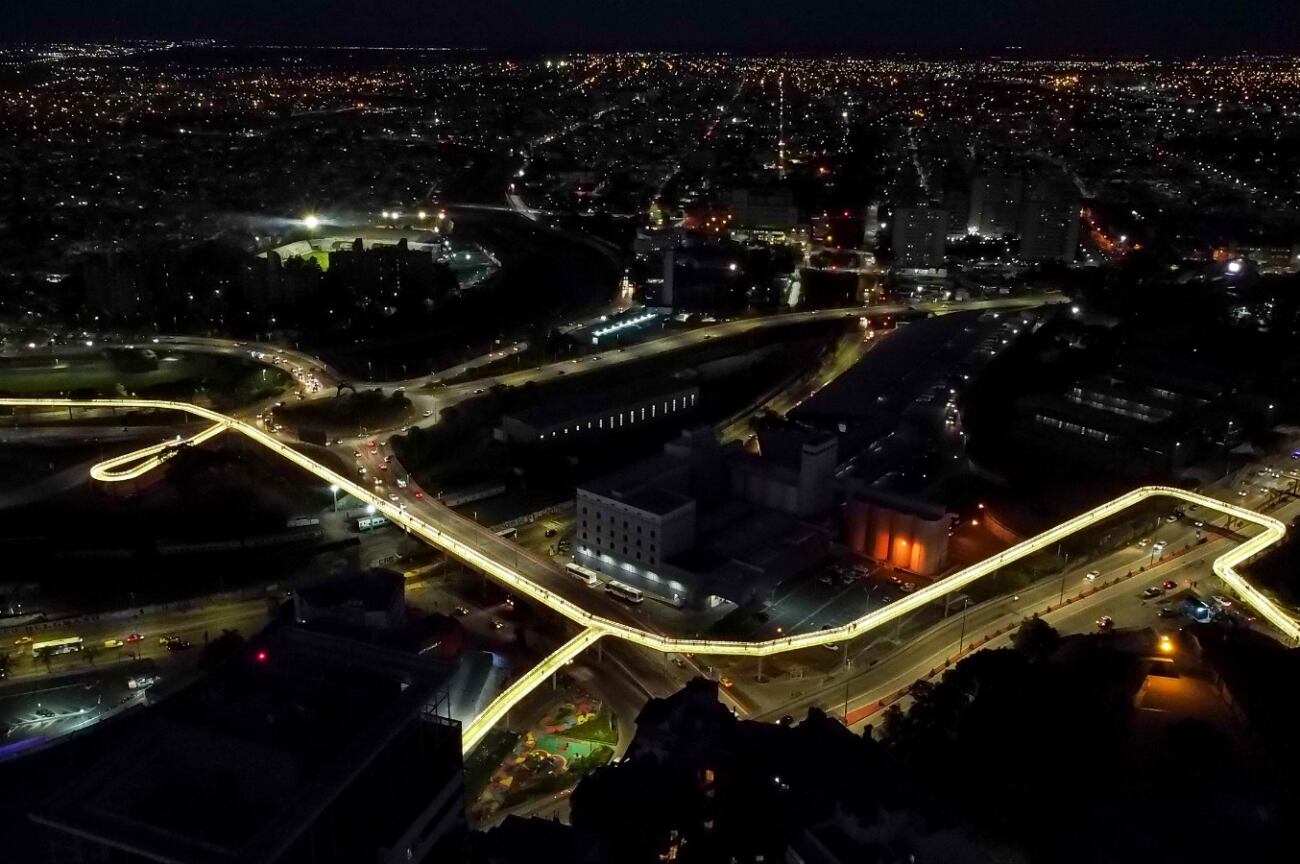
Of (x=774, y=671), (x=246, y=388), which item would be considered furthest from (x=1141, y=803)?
(x=246, y=388)

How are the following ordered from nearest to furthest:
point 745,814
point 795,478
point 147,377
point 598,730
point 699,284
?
point 745,814 < point 598,730 < point 795,478 < point 147,377 < point 699,284

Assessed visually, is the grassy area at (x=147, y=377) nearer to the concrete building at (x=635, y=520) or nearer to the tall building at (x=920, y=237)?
the concrete building at (x=635, y=520)

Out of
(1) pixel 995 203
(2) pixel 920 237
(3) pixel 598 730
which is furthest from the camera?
(1) pixel 995 203

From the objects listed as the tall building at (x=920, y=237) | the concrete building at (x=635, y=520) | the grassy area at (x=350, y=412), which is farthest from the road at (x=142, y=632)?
the tall building at (x=920, y=237)

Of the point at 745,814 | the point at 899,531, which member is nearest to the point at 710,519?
the point at 899,531

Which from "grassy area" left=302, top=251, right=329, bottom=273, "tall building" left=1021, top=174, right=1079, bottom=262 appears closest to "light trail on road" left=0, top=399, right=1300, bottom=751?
"grassy area" left=302, top=251, right=329, bottom=273

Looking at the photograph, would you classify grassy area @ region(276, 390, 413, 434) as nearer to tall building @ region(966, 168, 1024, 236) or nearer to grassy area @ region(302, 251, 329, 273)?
grassy area @ region(302, 251, 329, 273)

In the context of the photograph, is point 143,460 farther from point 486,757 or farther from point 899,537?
point 899,537

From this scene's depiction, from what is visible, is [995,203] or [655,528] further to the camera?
[995,203]
